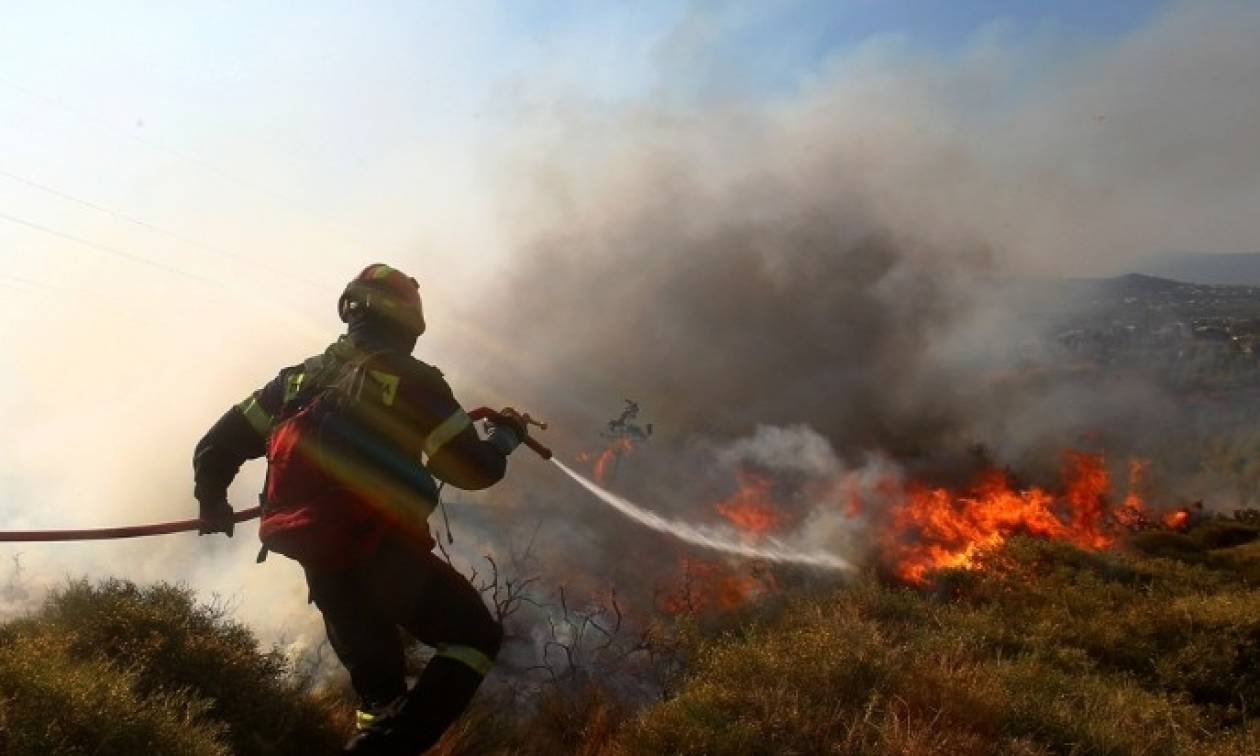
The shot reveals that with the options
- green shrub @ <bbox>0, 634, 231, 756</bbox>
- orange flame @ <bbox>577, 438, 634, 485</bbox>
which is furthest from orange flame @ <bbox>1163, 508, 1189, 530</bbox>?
green shrub @ <bbox>0, 634, 231, 756</bbox>

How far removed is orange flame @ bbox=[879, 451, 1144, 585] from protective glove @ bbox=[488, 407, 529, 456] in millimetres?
9394

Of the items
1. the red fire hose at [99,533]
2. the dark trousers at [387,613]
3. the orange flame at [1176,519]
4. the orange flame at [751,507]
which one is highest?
the red fire hose at [99,533]

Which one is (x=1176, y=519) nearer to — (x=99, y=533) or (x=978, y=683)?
(x=978, y=683)

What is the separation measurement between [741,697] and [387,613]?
2242 millimetres

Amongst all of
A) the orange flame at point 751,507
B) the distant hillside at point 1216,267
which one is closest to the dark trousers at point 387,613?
the orange flame at point 751,507

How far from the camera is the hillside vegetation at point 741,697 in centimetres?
317

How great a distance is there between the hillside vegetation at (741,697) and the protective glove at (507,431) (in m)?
1.74

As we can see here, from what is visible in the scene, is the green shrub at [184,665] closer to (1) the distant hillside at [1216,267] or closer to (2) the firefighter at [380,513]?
(2) the firefighter at [380,513]

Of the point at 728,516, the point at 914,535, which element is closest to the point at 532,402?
the point at 728,516

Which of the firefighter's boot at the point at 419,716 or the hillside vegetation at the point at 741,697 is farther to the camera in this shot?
the hillside vegetation at the point at 741,697

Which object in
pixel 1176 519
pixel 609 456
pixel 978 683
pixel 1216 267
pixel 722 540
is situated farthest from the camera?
pixel 1216 267

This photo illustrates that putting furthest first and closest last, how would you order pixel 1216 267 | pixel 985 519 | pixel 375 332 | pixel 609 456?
1. pixel 1216 267
2. pixel 609 456
3. pixel 985 519
4. pixel 375 332

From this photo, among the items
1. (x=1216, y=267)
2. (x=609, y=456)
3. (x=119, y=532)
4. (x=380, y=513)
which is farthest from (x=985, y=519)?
(x=1216, y=267)

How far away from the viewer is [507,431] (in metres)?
3.32
